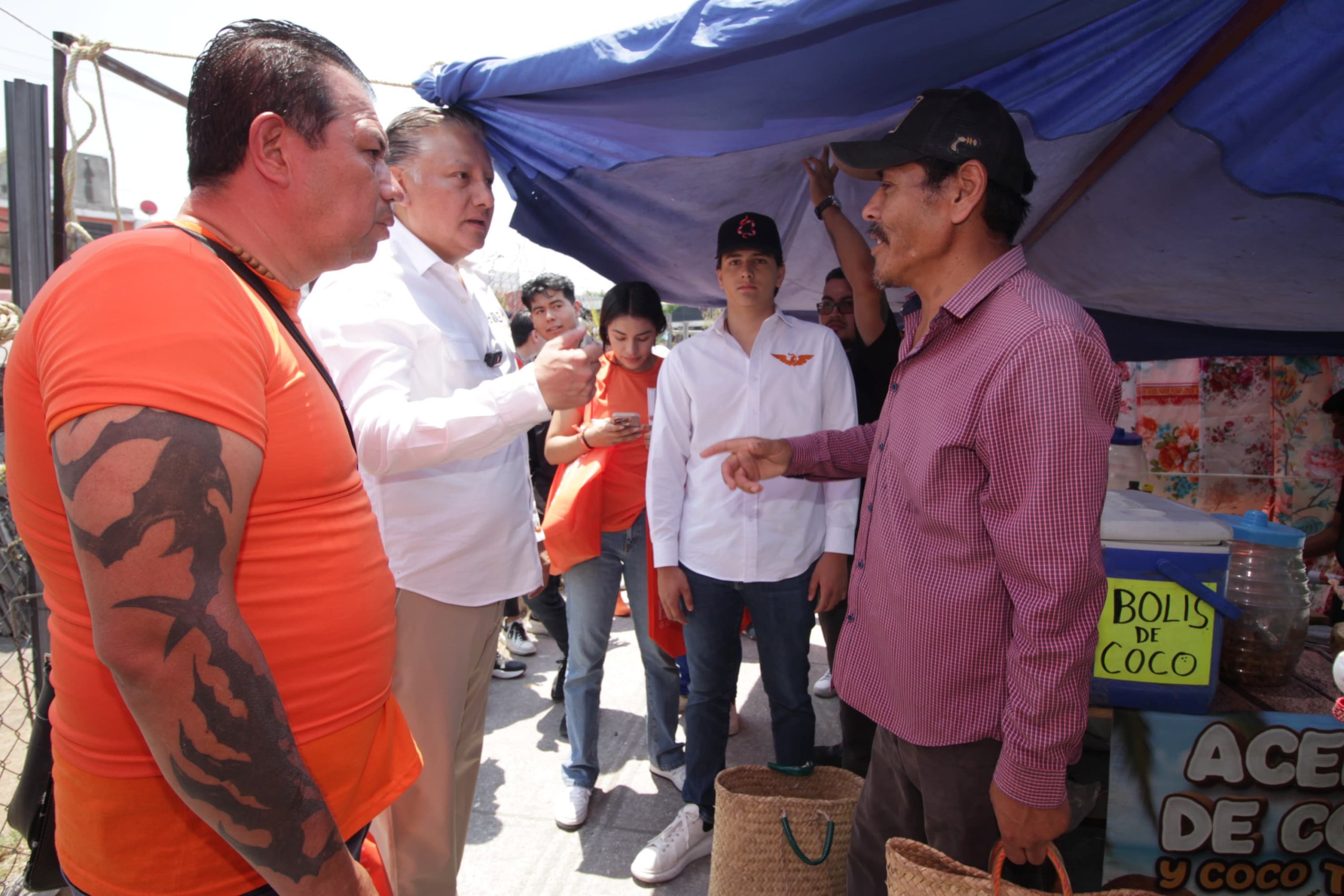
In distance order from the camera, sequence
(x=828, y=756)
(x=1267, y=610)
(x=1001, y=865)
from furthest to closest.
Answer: (x=828, y=756) < (x=1267, y=610) < (x=1001, y=865)

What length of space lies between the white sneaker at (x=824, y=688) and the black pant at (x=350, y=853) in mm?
2917

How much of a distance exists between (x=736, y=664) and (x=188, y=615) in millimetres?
2088

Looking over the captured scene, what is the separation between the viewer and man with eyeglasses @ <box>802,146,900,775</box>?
2.56m

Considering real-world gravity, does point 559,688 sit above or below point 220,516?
below

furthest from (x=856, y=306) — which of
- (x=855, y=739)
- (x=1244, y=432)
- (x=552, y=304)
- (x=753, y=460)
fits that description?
(x=1244, y=432)

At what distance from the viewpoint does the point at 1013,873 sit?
5.23ft

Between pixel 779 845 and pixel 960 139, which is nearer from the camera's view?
pixel 960 139

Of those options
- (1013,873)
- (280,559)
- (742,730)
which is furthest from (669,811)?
(280,559)

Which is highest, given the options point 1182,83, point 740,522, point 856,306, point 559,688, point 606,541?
point 1182,83

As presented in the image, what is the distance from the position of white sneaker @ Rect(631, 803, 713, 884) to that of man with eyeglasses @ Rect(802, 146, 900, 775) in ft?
1.87

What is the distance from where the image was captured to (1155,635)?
1.88m

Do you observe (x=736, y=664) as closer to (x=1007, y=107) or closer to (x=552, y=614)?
(x=552, y=614)

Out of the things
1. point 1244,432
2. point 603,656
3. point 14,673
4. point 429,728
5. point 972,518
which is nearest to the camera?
point 972,518

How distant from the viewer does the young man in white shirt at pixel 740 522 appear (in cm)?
249
